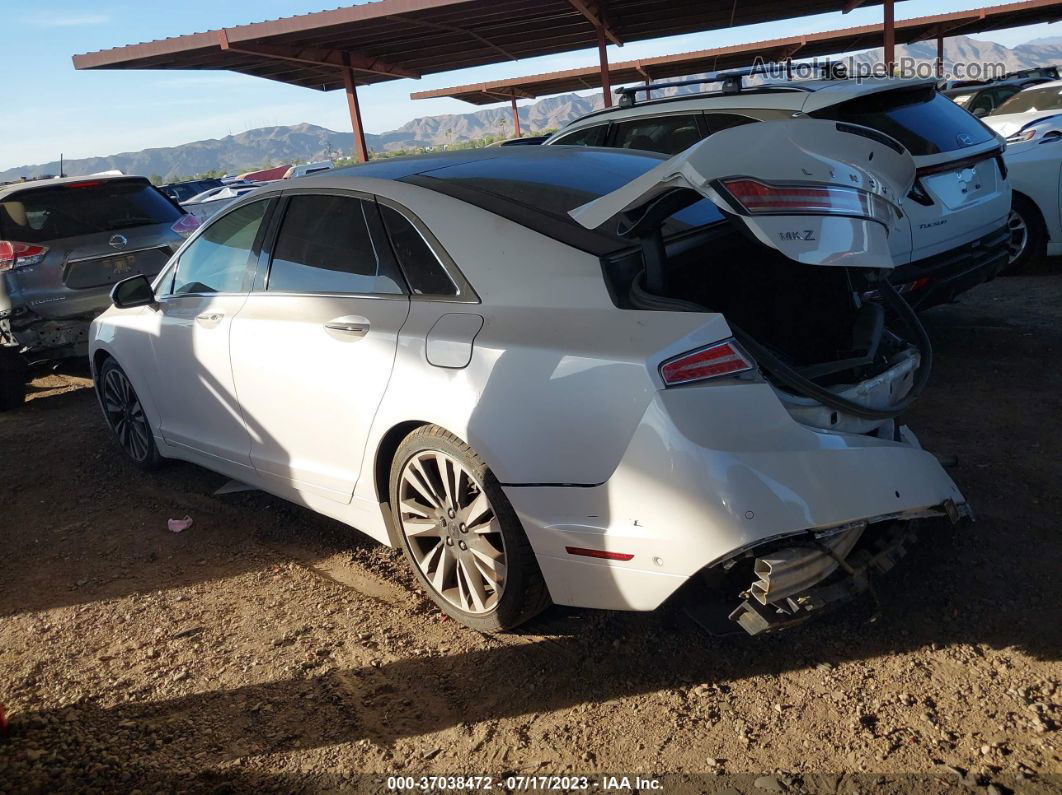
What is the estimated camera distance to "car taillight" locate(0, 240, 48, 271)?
6.72 meters

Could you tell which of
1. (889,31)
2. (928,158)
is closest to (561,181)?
(928,158)

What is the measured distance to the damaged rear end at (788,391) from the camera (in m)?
2.48

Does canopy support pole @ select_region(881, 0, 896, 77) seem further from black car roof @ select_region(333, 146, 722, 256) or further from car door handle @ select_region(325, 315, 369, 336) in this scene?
car door handle @ select_region(325, 315, 369, 336)

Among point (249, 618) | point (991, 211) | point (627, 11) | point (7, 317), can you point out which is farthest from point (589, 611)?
point (627, 11)

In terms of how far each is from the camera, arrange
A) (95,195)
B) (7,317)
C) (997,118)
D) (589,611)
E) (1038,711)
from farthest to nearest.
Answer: (997,118)
(95,195)
(7,317)
(589,611)
(1038,711)

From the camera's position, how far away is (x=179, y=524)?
4.59 metres

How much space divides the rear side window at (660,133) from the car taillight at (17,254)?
4.43m

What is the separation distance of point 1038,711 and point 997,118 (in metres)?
10.4

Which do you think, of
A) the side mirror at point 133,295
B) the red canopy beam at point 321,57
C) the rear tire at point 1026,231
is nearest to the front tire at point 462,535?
the side mirror at point 133,295

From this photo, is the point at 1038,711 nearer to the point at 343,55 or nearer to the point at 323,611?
the point at 323,611

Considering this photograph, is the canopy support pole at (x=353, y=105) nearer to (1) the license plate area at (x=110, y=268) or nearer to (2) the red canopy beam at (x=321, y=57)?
(2) the red canopy beam at (x=321, y=57)

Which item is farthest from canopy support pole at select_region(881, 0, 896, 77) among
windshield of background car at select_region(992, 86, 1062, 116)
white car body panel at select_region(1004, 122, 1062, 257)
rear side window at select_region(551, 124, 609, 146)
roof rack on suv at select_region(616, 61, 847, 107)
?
rear side window at select_region(551, 124, 609, 146)

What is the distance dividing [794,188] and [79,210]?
254 inches

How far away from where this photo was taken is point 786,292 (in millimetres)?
3326
